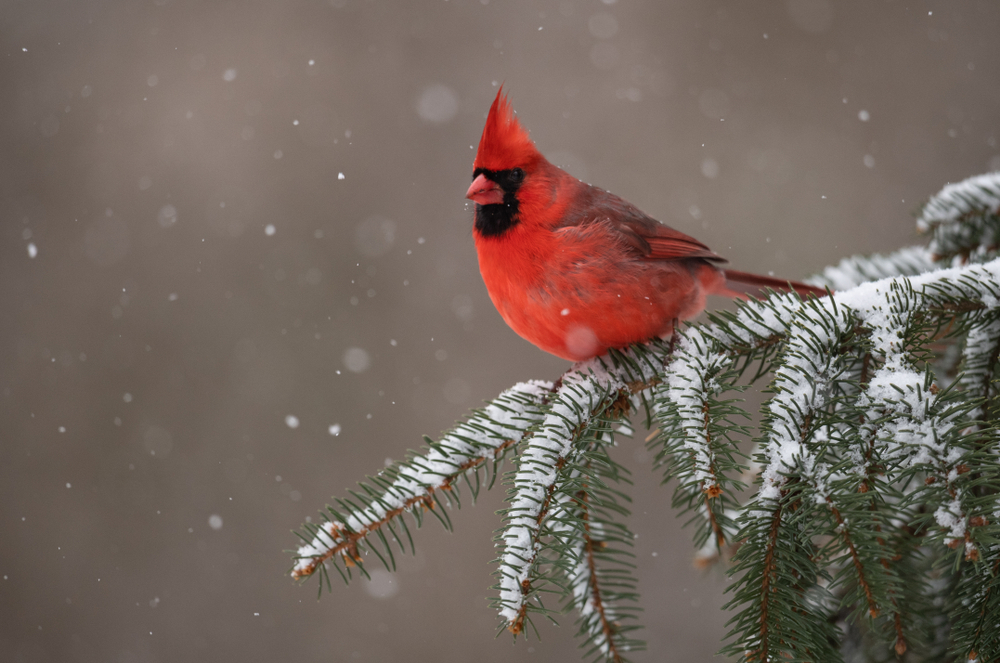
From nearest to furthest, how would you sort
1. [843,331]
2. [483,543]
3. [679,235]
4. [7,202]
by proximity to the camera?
[843,331] < [679,235] < [483,543] < [7,202]

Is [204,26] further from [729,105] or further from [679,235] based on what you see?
[679,235]

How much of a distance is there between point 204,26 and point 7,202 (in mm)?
1972

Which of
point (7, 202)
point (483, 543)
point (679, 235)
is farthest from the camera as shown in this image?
point (7, 202)

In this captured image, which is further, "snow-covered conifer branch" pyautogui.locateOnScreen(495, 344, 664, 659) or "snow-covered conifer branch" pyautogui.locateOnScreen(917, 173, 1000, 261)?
"snow-covered conifer branch" pyautogui.locateOnScreen(917, 173, 1000, 261)

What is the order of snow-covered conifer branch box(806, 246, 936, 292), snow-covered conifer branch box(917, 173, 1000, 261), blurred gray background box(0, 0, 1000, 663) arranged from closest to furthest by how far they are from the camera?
snow-covered conifer branch box(917, 173, 1000, 261), snow-covered conifer branch box(806, 246, 936, 292), blurred gray background box(0, 0, 1000, 663)

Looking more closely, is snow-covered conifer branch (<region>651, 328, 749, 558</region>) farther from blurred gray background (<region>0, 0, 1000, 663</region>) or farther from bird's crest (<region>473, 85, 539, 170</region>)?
blurred gray background (<region>0, 0, 1000, 663</region>)

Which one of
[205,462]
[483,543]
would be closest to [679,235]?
[483,543]

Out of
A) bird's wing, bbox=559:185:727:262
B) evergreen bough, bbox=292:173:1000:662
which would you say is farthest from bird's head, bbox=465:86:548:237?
Answer: evergreen bough, bbox=292:173:1000:662

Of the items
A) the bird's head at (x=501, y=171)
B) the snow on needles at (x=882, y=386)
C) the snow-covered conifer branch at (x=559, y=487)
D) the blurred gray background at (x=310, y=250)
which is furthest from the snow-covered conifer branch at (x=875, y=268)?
the blurred gray background at (x=310, y=250)

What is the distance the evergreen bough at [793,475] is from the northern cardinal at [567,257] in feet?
0.39

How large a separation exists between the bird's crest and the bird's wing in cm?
19

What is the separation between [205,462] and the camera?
15.7ft

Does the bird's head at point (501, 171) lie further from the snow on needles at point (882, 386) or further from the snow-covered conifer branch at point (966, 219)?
the snow-covered conifer branch at point (966, 219)

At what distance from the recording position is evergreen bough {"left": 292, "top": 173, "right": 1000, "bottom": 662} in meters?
0.91
